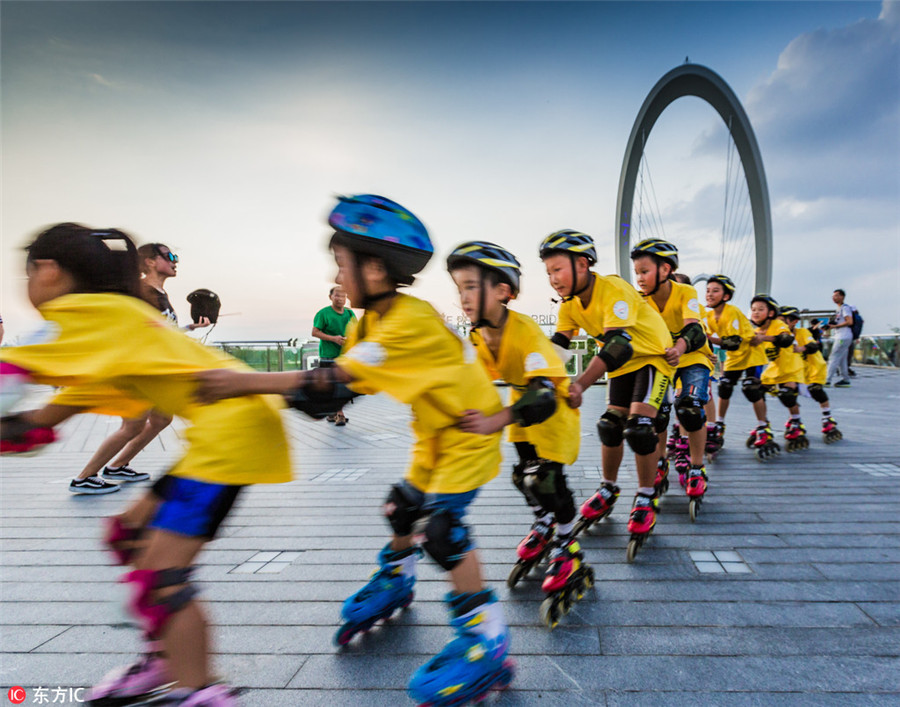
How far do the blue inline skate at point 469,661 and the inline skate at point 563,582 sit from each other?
0.50m

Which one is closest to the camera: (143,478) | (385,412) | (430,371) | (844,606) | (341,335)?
(430,371)

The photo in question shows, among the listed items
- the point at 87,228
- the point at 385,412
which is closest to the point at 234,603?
the point at 87,228

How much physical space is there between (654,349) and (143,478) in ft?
15.2

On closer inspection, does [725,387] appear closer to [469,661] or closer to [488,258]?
[488,258]

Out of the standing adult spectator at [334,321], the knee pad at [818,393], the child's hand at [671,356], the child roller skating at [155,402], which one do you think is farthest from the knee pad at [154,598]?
the knee pad at [818,393]

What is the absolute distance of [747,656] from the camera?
2.15 metres

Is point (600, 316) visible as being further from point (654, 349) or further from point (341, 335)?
point (341, 335)

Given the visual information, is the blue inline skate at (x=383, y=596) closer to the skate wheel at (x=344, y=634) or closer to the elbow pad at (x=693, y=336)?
the skate wheel at (x=344, y=634)

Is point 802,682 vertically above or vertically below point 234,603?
above

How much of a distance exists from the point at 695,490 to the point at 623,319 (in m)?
1.70

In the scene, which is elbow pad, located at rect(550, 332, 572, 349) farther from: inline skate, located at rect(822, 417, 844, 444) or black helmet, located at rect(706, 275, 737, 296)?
inline skate, located at rect(822, 417, 844, 444)

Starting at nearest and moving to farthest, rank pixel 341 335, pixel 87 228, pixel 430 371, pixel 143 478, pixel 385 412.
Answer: pixel 87 228 < pixel 430 371 < pixel 143 478 < pixel 341 335 < pixel 385 412

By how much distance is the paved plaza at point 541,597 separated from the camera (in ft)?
6.61

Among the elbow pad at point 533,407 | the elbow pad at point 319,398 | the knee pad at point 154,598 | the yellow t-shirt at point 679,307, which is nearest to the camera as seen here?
the knee pad at point 154,598
